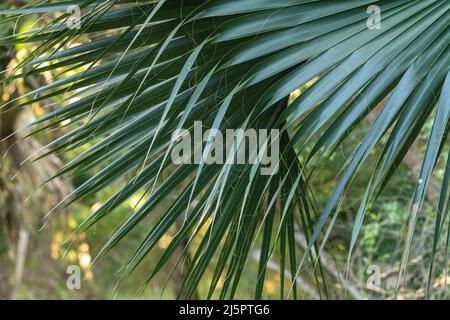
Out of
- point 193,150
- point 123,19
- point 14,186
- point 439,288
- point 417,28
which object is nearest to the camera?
point 417,28

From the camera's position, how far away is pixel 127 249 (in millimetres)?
9273

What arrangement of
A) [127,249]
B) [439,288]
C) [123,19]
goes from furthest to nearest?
[127,249]
[439,288]
[123,19]

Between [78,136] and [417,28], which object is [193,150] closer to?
[78,136]

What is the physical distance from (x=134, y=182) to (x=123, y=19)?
1.59ft

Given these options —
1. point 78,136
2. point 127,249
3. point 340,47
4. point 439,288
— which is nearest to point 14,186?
point 127,249

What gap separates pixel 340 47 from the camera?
201cm

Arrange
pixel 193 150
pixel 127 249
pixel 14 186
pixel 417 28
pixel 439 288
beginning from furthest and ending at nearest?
pixel 127 249 < pixel 14 186 < pixel 439 288 < pixel 193 150 < pixel 417 28

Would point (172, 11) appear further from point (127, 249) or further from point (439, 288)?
point (127, 249)

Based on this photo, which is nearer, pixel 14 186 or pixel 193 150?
pixel 193 150

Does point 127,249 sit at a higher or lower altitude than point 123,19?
lower

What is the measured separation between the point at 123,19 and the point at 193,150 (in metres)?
0.44

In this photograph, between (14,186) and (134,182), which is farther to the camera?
(14,186)

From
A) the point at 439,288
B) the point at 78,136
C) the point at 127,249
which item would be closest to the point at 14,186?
the point at 127,249

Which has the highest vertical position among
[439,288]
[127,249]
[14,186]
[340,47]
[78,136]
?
[340,47]
